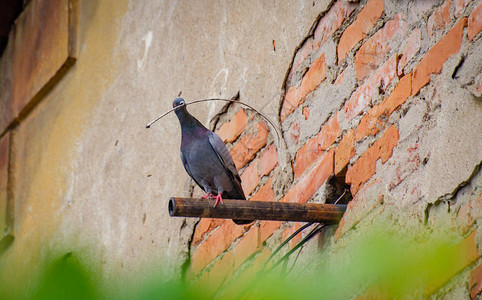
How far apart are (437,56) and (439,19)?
0.12 m

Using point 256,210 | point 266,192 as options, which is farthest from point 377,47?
point 266,192

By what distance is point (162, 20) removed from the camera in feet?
12.9

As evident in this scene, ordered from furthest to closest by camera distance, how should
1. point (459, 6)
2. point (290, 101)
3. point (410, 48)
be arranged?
1. point (290, 101)
2. point (410, 48)
3. point (459, 6)

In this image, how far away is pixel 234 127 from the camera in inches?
127

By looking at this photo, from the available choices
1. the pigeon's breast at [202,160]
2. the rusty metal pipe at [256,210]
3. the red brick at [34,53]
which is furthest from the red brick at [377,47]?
the red brick at [34,53]

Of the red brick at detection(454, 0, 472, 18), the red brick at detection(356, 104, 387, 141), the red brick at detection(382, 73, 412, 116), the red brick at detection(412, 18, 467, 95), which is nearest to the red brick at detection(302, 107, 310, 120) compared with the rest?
the red brick at detection(356, 104, 387, 141)

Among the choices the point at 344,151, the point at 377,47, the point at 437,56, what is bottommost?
the point at 344,151

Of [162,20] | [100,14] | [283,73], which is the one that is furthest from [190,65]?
[100,14]

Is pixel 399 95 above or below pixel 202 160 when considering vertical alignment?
above

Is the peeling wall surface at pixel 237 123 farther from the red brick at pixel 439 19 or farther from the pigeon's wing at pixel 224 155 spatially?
the pigeon's wing at pixel 224 155

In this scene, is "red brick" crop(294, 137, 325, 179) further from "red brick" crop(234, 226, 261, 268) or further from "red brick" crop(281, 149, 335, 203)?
"red brick" crop(234, 226, 261, 268)

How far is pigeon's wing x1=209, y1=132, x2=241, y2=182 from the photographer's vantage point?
9.52 ft

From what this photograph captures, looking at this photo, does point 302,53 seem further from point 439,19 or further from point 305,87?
point 439,19

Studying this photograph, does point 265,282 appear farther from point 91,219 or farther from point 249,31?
point 91,219
